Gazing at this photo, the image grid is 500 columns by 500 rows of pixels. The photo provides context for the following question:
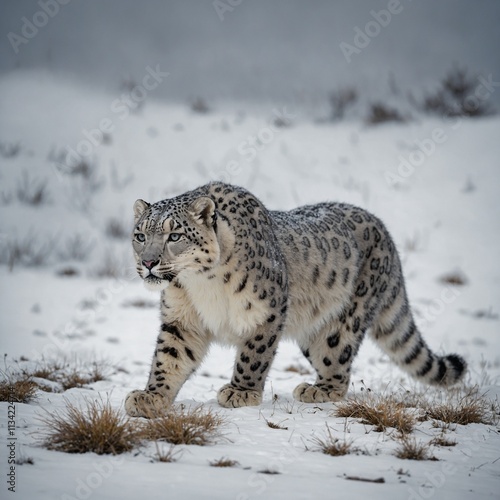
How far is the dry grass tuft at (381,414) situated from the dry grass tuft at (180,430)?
1.27 m

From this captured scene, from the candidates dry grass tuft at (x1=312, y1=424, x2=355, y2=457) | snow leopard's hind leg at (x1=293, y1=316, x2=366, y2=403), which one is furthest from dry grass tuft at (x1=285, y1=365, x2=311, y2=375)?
dry grass tuft at (x1=312, y1=424, x2=355, y2=457)

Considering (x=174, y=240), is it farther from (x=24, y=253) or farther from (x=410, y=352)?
(x=24, y=253)

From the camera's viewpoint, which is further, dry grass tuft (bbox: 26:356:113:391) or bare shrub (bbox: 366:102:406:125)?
bare shrub (bbox: 366:102:406:125)

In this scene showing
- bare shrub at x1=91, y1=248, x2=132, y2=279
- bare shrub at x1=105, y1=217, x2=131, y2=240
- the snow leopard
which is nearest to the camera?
the snow leopard

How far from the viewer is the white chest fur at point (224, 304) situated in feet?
18.9

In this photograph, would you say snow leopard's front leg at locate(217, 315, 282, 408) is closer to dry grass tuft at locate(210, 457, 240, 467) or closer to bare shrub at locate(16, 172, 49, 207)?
dry grass tuft at locate(210, 457, 240, 467)

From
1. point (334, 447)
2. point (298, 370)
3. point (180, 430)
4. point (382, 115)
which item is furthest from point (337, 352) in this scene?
point (382, 115)

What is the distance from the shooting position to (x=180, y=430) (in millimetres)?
4477

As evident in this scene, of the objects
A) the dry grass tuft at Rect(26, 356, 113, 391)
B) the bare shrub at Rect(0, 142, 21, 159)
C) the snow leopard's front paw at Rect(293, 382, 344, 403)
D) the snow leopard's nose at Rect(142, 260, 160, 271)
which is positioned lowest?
the dry grass tuft at Rect(26, 356, 113, 391)

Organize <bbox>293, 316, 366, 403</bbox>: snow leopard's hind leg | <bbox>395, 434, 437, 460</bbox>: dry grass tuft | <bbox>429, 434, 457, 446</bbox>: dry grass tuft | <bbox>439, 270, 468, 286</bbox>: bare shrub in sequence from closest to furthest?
<bbox>395, 434, 437, 460</bbox>: dry grass tuft → <bbox>429, 434, 457, 446</bbox>: dry grass tuft → <bbox>293, 316, 366, 403</bbox>: snow leopard's hind leg → <bbox>439, 270, 468, 286</bbox>: bare shrub

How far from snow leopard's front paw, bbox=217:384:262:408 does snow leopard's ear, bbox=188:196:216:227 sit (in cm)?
150

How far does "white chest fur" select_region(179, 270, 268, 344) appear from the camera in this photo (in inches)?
227

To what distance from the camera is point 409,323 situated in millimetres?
7430

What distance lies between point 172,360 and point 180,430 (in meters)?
1.53
